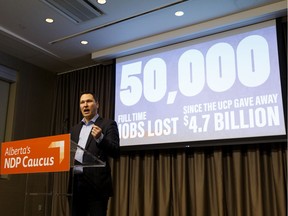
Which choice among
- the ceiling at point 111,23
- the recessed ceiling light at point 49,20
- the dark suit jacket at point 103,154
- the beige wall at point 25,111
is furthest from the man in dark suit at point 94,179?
the beige wall at point 25,111

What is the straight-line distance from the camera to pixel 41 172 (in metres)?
1.85

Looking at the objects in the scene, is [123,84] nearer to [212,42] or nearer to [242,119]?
[212,42]

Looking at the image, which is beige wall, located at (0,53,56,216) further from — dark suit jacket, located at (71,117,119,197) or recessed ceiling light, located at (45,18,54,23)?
dark suit jacket, located at (71,117,119,197)

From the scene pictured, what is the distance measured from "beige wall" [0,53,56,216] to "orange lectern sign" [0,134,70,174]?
228 centimetres

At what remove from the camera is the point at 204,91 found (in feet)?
12.0

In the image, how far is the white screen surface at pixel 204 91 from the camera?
3.32 meters

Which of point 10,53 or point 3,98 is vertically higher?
point 10,53

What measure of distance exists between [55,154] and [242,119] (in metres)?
2.16

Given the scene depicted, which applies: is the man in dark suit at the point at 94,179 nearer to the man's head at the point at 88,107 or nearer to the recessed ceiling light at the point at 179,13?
the man's head at the point at 88,107

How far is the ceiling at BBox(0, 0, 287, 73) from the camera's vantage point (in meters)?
3.39

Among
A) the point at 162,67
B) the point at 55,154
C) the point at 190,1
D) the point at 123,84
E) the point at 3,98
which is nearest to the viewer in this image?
the point at 55,154

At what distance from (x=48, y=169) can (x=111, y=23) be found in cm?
236

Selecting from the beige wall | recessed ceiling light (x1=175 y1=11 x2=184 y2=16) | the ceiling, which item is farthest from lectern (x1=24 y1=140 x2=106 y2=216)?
the beige wall

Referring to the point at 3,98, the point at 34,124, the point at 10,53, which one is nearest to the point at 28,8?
the point at 10,53
